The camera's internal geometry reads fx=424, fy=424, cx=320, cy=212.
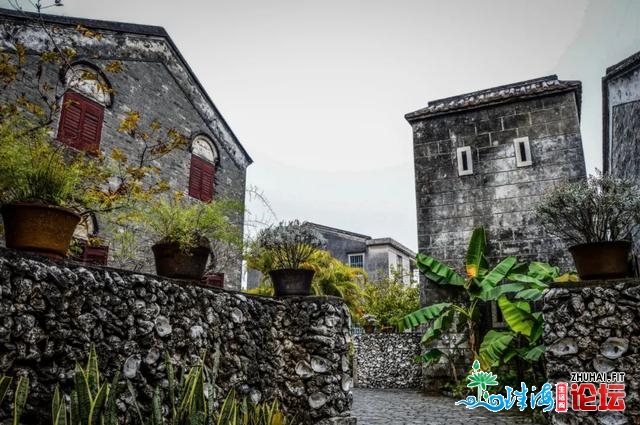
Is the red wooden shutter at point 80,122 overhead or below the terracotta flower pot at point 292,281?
overhead

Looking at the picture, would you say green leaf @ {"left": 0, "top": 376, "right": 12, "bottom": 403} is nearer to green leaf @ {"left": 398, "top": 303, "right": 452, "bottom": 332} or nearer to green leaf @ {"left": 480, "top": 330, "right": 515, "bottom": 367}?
green leaf @ {"left": 480, "top": 330, "right": 515, "bottom": 367}

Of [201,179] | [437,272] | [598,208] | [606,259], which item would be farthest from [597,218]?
[201,179]

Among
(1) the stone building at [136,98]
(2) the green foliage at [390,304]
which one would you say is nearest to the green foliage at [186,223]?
(1) the stone building at [136,98]

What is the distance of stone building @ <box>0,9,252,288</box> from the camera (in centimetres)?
841

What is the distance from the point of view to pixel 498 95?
34.2ft

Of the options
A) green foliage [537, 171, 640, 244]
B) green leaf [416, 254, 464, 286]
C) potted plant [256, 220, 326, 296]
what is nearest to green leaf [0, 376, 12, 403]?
potted plant [256, 220, 326, 296]

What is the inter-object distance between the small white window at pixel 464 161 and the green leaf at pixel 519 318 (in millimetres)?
3811

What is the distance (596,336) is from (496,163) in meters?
6.92

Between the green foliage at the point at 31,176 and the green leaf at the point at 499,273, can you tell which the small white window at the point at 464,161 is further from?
the green foliage at the point at 31,176

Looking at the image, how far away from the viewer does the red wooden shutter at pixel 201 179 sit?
11469 mm

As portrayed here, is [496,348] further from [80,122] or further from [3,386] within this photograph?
[80,122]

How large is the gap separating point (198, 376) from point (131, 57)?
9839 mm

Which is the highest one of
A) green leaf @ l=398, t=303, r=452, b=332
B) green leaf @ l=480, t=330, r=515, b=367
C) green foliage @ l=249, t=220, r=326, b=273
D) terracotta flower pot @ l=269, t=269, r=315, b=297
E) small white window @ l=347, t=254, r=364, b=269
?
small white window @ l=347, t=254, r=364, b=269

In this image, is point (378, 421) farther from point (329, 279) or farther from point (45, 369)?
point (329, 279)
